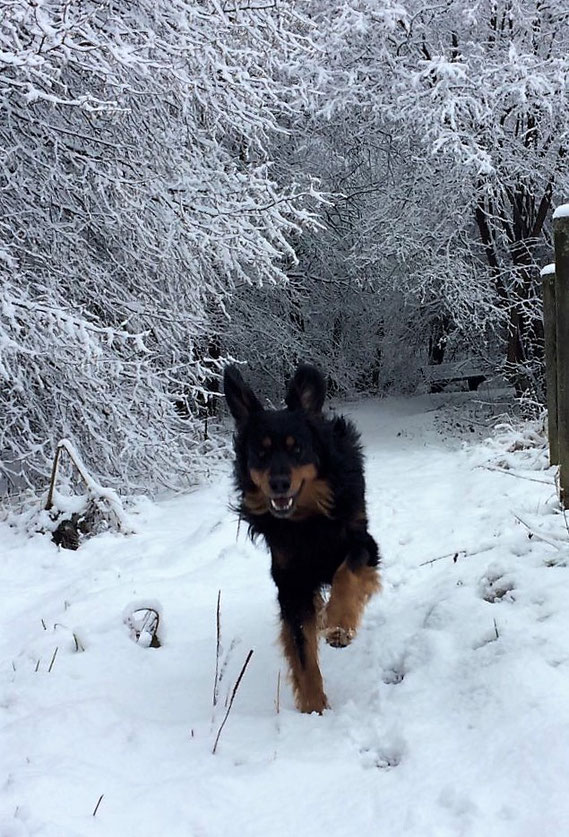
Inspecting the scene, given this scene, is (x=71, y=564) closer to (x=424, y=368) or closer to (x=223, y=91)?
(x=223, y=91)

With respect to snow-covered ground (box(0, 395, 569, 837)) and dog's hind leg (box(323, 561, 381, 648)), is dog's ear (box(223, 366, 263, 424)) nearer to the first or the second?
dog's hind leg (box(323, 561, 381, 648))

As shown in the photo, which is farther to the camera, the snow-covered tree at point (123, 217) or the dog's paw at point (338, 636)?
the snow-covered tree at point (123, 217)

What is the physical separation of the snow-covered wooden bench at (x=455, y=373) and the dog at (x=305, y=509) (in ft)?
42.9

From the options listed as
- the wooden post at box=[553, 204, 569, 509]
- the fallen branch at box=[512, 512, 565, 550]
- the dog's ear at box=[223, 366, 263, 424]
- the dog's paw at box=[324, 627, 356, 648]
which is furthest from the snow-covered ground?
the dog's ear at box=[223, 366, 263, 424]

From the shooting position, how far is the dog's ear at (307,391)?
3586 millimetres

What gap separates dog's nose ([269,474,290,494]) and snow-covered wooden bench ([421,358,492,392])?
44.2 ft

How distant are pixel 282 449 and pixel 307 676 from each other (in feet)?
3.41

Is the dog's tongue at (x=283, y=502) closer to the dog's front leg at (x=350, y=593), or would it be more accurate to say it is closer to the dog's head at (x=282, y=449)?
the dog's head at (x=282, y=449)

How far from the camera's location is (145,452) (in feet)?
25.3

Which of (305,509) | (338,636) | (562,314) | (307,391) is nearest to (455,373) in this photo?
(562,314)

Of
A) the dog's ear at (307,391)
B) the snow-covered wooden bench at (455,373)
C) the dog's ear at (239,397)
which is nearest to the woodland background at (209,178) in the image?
the dog's ear at (239,397)

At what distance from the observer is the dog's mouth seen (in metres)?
3.31

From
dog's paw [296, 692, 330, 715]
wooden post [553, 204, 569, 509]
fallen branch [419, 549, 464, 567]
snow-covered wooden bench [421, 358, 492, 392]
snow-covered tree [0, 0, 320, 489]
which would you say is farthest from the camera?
snow-covered wooden bench [421, 358, 492, 392]

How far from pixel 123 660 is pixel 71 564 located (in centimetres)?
211
